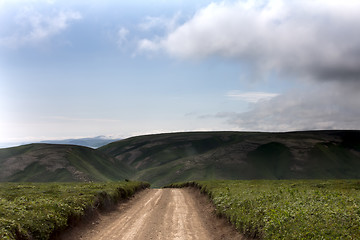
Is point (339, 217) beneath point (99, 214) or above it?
above

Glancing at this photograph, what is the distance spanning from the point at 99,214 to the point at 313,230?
20.9 meters

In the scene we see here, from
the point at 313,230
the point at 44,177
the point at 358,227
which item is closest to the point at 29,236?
the point at 313,230

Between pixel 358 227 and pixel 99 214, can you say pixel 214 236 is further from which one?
pixel 99 214

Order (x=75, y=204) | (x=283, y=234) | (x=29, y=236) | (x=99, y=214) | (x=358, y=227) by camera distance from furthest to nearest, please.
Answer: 1. (x=99, y=214)
2. (x=75, y=204)
3. (x=29, y=236)
4. (x=283, y=234)
5. (x=358, y=227)

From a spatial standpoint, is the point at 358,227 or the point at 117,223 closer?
the point at 358,227

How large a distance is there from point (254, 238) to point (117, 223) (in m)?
12.9

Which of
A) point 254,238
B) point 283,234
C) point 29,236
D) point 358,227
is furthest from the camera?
point 254,238

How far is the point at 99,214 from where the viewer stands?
27125 mm

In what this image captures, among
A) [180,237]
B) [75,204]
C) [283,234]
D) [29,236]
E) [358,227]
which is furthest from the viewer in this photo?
[75,204]

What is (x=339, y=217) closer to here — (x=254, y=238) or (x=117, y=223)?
(x=254, y=238)

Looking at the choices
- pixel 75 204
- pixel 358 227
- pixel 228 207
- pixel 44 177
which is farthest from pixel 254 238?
pixel 44 177

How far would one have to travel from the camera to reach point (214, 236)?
1959 centimetres

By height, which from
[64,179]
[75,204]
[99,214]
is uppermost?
[75,204]

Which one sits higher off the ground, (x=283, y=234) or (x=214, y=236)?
(x=283, y=234)
